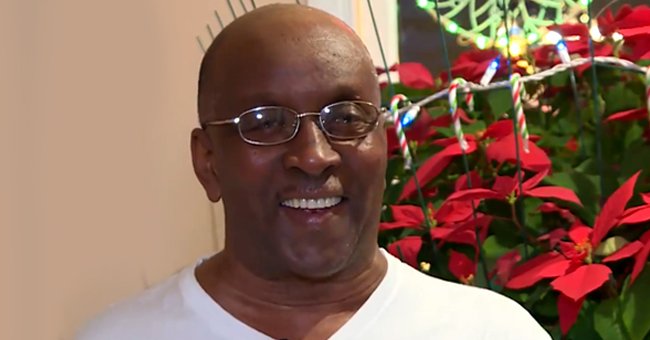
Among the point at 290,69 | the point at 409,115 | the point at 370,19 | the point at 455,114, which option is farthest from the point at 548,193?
the point at 370,19

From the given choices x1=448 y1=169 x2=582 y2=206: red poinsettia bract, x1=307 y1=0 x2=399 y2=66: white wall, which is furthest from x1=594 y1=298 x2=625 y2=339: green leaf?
x1=307 y1=0 x2=399 y2=66: white wall

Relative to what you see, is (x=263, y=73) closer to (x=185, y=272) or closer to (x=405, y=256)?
(x=185, y=272)

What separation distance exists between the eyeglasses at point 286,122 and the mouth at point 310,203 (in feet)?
0.21

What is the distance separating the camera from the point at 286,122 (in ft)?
3.22

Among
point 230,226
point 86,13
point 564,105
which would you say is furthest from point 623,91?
point 86,13

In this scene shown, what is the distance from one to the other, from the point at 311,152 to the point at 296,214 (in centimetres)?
7

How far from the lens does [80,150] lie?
1109 millimetres

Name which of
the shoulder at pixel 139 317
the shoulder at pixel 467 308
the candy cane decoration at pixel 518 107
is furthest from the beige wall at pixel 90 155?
the candy cane decoration at pixel 518 107

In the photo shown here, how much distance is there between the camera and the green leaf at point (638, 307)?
1.05 m

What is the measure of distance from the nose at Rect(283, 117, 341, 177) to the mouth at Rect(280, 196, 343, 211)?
3 centimetres

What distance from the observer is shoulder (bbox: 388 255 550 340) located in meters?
1.03

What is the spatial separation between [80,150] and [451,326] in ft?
1.57

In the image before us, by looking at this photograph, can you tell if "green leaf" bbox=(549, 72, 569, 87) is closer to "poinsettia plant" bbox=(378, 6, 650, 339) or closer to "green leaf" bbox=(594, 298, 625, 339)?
"poinsettia plant" bbox=(378, 6, 650, 339)

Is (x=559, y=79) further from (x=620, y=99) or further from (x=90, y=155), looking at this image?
(x=90, y=155)
